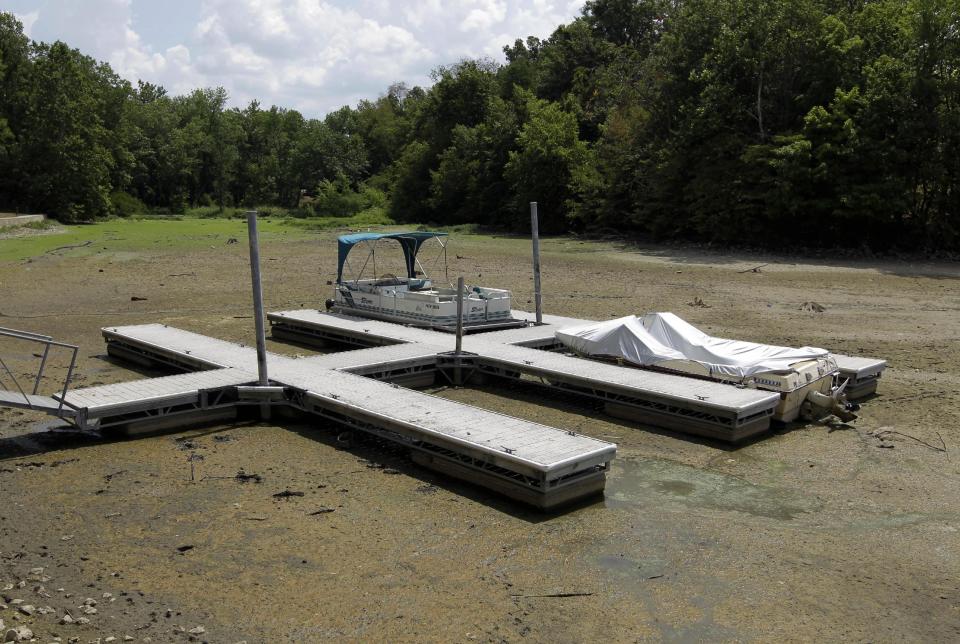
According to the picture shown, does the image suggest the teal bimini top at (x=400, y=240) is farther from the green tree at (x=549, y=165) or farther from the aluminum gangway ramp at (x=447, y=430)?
the green tree at (x=549, y=165)

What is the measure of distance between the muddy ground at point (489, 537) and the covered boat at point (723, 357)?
498mm

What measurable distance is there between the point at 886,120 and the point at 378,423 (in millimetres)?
28823

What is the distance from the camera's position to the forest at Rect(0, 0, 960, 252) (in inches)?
1283

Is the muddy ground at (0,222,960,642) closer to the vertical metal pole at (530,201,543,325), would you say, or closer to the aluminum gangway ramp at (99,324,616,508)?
the aluminum gangway ramp at (99,324,616,508)

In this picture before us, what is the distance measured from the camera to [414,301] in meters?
17.0

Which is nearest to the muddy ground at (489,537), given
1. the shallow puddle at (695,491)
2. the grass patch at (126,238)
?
the shallow puddle at (695,491)

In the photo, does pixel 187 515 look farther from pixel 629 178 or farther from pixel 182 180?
pixel 182 180

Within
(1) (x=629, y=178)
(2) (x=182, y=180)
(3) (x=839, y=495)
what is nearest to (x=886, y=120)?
(1) (x=629, y=178)

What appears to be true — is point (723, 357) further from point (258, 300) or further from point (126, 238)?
point (126, 238)

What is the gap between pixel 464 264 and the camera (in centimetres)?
3256

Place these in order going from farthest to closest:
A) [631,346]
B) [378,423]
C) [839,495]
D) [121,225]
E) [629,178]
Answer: [121,225] → [629,178] → [631,346] → [378,423] → [839,495]

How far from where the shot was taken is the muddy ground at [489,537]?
6367mm

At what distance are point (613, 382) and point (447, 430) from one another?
3421 millimetres

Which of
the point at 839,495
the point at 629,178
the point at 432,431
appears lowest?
the point at 839,495
